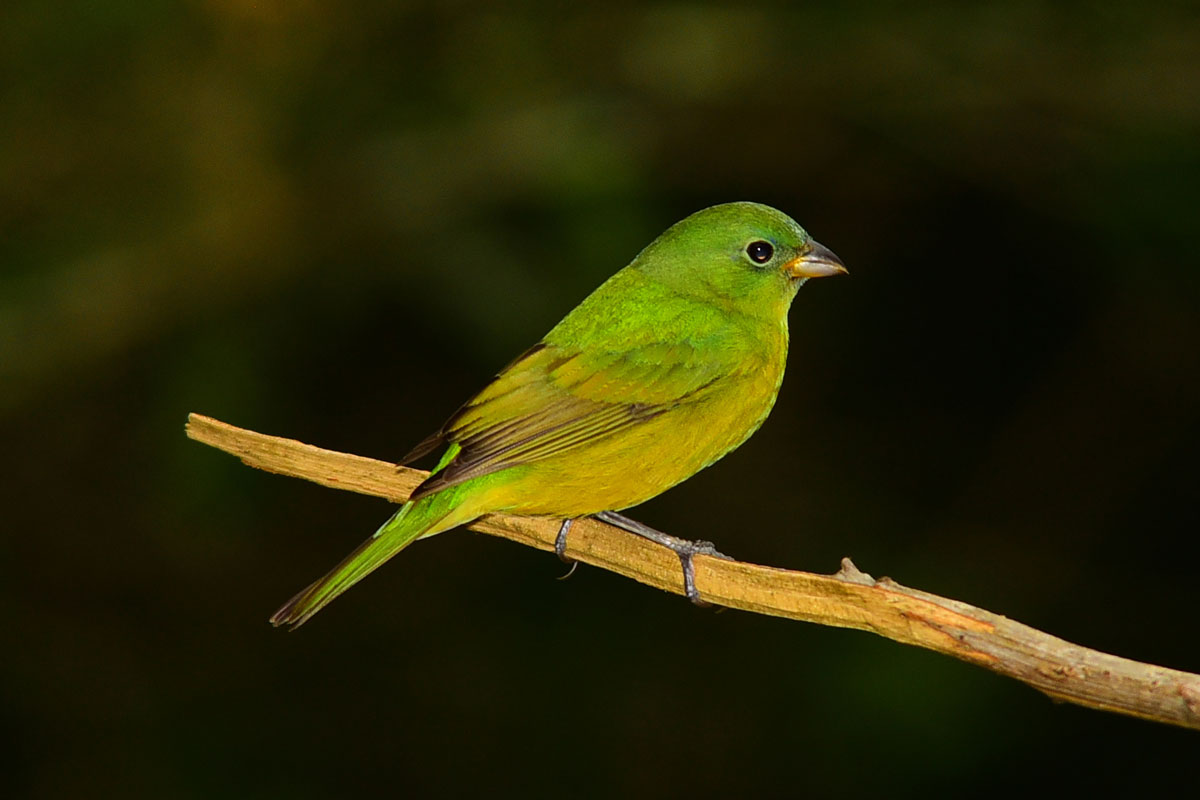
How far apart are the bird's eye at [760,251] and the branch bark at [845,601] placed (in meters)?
0.96

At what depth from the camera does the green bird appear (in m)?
3.83

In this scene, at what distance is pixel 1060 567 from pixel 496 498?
14.2ft

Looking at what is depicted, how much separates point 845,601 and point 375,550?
1.19m

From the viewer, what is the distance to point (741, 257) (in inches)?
178

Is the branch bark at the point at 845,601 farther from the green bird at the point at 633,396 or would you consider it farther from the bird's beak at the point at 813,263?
the bird's beak at the point at 813,263

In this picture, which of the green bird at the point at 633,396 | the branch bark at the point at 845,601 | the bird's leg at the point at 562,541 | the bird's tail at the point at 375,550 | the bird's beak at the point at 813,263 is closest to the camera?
the branch bark at the point at 845,601

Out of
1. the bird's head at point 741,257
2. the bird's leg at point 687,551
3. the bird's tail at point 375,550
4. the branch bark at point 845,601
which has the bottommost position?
the bird's tail at point 375,550

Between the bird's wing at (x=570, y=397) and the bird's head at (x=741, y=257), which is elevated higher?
the bird's head at (x=741, y=257)

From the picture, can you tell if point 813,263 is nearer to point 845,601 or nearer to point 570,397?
point 570,397

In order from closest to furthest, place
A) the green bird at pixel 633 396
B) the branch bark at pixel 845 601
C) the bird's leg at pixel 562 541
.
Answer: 1. the branch bark at pixel 845 601
2. the green bird at pixel 633 396
3. the bird's leg at pixel 562 541

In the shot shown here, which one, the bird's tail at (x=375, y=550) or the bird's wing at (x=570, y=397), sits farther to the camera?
the bird's wing at (x=570, y=397)

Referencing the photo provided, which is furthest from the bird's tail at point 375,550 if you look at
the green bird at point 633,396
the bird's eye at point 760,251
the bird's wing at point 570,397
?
the bird's eye at point 760,251

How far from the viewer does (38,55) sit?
6086 mm

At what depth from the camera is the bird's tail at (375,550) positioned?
3.50 meters
